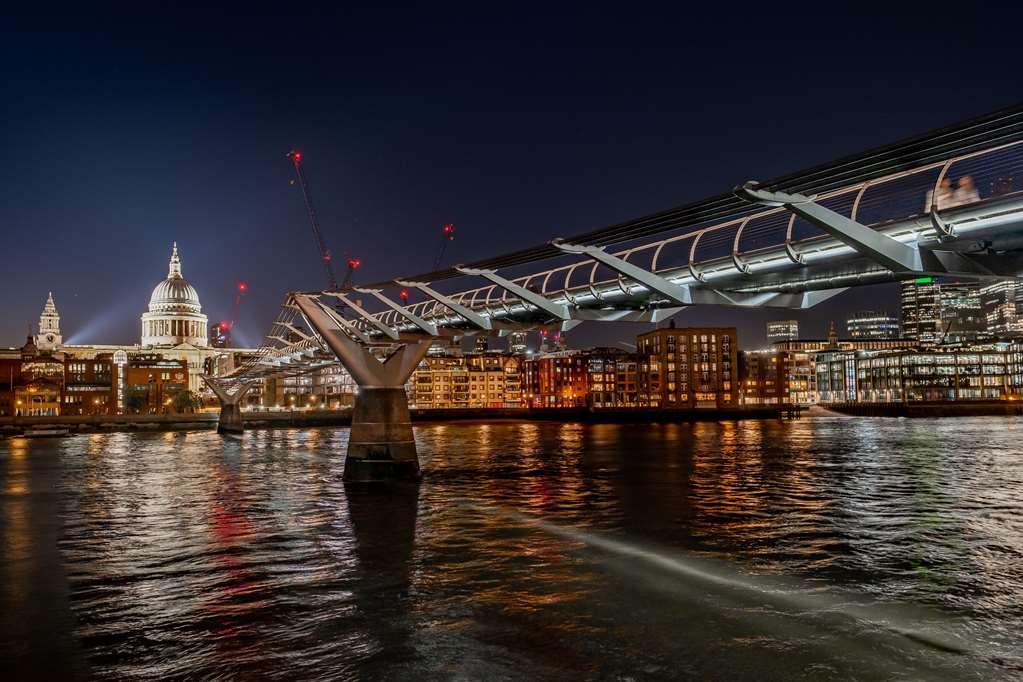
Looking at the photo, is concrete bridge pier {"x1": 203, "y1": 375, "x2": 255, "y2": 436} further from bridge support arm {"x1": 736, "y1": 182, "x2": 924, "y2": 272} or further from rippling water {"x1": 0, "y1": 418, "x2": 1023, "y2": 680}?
bridge support arm {"x1": 736, "y1": 182, "x2": 924, "y2": 272}

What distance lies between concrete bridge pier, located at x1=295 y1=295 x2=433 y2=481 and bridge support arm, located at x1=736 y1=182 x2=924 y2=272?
90.2 ft

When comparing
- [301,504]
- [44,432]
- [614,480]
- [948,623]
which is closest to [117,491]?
[301,504]

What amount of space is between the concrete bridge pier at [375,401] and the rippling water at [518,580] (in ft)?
6.53

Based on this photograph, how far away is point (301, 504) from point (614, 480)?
18.9 m

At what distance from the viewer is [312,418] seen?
164750 mm

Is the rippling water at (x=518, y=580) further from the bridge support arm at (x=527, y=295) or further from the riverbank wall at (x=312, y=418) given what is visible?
the riverbank wall at (x=312, y=418)

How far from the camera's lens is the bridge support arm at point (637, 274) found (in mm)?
25625

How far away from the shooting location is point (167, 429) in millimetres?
150000

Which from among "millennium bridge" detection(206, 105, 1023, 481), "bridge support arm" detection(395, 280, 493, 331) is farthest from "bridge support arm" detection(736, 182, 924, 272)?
"bridge support arm" detection(395, 280, 493, 331)

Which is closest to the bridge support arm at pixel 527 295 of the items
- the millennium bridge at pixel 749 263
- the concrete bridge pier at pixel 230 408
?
the millennium bridge at pixel 749 263

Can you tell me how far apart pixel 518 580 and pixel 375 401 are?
934 inches

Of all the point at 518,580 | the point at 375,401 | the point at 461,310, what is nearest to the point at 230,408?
the point at 375,401

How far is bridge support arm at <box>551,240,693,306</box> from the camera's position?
25.6 meters

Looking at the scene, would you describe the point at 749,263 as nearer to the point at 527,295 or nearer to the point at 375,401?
the point at 527,295
